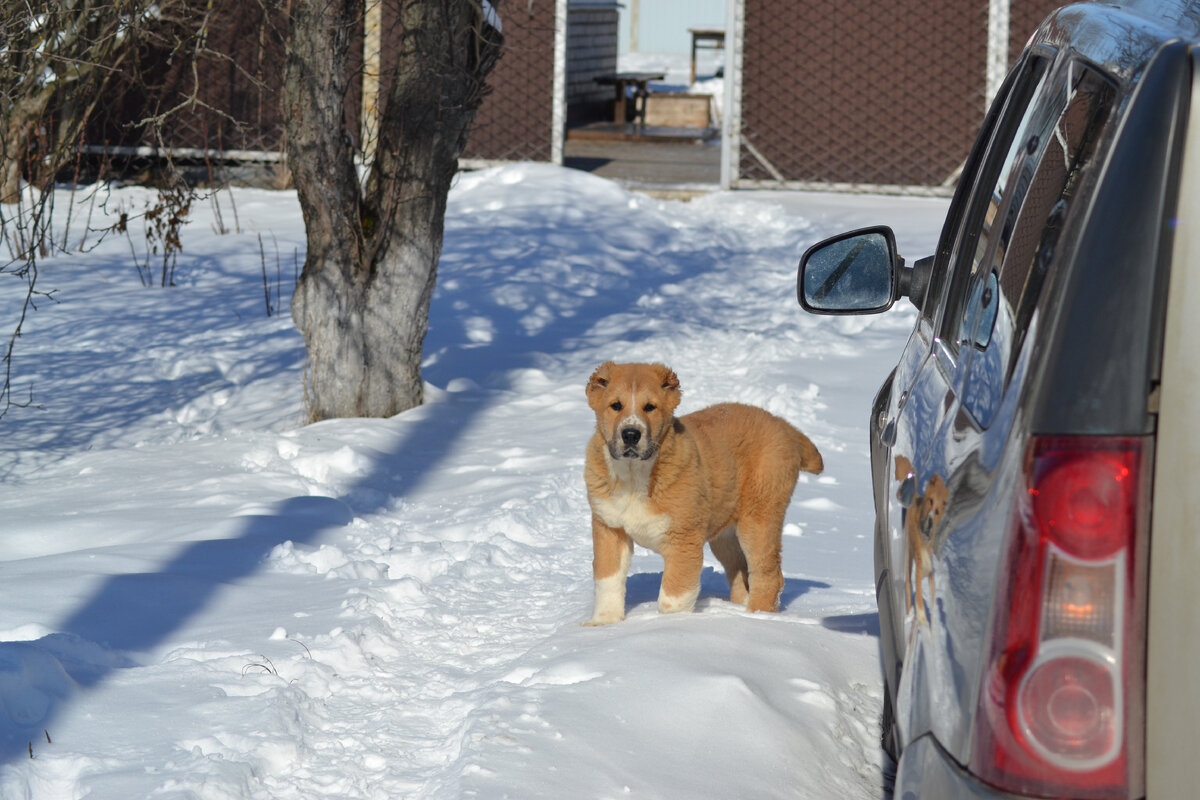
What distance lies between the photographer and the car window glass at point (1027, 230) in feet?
6.06

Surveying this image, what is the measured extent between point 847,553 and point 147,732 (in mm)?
3646

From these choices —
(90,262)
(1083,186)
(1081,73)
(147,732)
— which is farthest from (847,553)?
(90,262)

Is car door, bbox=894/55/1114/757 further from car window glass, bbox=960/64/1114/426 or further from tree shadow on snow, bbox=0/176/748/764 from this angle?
tree shadow on snow, bbox=0/176/748/764

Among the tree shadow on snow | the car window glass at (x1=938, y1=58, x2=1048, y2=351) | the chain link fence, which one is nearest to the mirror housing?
the car window glass at (x1=938, y1=58, x2=1048, y2=351)

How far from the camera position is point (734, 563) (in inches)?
212

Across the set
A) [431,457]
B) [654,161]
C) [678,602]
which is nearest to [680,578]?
[678,602]

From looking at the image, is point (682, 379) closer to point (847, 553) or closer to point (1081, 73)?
point (847, 553)

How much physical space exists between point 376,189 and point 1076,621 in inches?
283

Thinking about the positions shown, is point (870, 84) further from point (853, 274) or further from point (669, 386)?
point (853, 274)

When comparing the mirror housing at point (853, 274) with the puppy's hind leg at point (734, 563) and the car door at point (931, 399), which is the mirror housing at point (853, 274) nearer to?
the car door at point (931, 399)

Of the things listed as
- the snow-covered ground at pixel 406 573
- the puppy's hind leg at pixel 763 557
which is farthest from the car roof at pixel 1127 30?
the puppy's hind leg at pixel 763 557

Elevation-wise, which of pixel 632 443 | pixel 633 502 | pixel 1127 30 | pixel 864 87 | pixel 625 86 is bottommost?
pixel 633 502

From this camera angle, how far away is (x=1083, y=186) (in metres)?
1.70

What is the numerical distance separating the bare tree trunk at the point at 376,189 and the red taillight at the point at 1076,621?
664 centimetres
